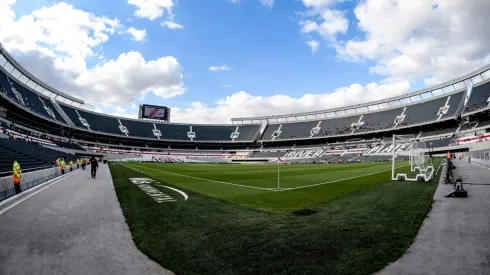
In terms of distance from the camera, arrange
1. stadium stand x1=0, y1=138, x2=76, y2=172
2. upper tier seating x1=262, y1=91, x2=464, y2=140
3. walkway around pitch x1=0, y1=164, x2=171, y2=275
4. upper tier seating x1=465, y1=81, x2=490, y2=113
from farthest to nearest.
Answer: upper tier seating x1=262, y1=91, x2=464, y2=140 < upper tier seating x1=465, y1=81, x2=490, y2=113 < stadium stand x1=0, y1=138, x2=76, y2=172 < walkway around pitch x1=0, y1=164, x2=171, y2=275

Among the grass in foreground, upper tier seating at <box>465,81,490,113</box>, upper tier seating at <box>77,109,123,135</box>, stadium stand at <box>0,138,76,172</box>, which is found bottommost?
the grass in foreground

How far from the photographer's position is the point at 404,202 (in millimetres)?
7902

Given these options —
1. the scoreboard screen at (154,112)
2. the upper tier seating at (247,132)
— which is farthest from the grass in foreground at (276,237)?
the scoreboard screen at (154,112)

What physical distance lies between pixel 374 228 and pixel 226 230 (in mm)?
3171

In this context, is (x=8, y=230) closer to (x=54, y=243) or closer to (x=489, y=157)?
(x=54, y=243)

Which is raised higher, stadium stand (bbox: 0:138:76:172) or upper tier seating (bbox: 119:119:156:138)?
upper tier seating (bbox: 119:119:156:138)

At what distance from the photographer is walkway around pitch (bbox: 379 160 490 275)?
11.6ft

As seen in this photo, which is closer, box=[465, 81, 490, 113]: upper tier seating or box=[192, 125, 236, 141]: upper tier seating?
box=[465, 81, 490, 113]: upper tier seating

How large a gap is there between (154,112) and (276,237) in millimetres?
95260

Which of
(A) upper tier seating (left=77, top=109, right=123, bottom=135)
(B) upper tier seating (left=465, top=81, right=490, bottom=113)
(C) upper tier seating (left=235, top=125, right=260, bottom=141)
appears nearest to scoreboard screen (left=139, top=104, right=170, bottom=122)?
(A) upper tier seating (left=77, top=109, right=123, bottom=135)

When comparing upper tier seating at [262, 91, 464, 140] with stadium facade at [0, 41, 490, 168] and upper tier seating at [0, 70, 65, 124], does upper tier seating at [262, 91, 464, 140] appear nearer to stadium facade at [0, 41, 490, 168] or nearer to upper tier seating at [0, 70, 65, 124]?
stadium facade at [0, 41, 490, 168]

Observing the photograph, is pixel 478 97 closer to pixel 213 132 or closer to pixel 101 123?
pixel 213 132

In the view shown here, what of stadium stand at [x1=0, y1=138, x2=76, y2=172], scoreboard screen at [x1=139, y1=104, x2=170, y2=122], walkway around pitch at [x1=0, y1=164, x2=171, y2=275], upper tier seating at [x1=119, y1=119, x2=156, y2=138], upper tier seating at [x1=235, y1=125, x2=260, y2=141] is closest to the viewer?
walkway around pitch at [x1=0, y1=164, x2=171, y2=275]

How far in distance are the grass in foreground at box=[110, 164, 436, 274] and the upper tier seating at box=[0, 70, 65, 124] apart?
5677 centimetres
